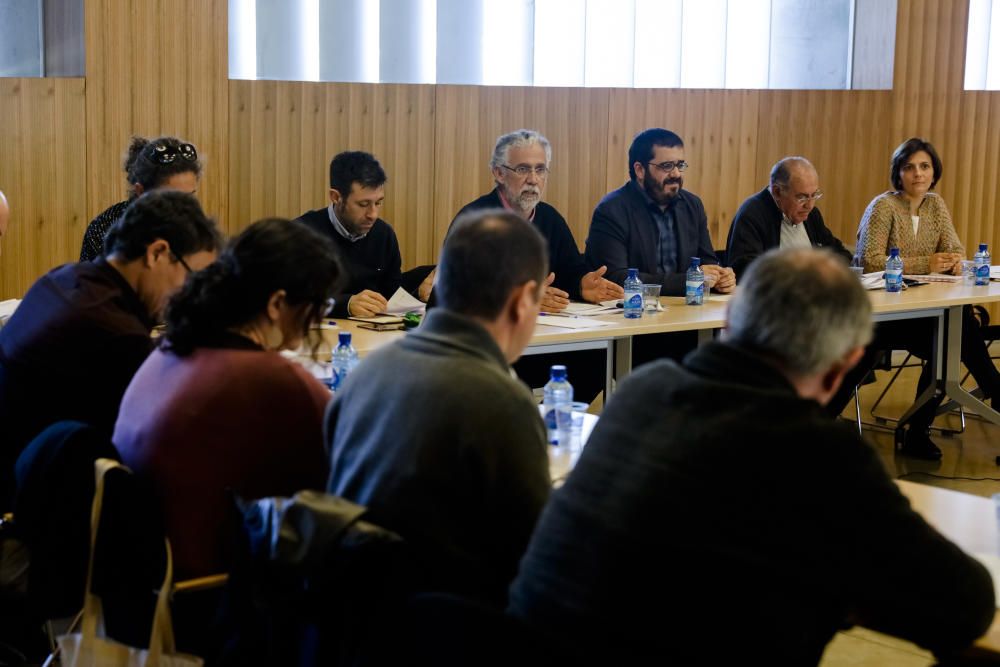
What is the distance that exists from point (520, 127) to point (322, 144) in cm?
120

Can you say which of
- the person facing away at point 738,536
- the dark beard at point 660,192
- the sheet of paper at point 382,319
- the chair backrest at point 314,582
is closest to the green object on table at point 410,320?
the sheet of paper at point 382,319

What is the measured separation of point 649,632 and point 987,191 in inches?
293

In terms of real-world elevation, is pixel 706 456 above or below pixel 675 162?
below

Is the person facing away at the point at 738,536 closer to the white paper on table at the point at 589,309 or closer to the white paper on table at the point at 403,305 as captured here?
the white paper on table at the point at 403,305

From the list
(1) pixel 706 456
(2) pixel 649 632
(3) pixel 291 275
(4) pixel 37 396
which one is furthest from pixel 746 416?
(4) pixel 37 396

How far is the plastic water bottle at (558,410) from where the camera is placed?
9.56 ft

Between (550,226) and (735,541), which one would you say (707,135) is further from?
(735,541)

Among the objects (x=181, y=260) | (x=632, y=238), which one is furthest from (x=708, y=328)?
(x=181, y=260)

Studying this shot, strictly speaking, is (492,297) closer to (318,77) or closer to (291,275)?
(291,275)

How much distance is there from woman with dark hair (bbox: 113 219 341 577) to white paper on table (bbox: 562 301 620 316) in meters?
2.55

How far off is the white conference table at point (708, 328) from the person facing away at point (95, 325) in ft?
3.17

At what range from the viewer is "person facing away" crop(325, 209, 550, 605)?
1.92 m

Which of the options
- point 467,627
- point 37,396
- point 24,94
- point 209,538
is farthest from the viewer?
point 24,94

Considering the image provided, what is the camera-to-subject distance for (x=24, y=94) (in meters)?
5.79
